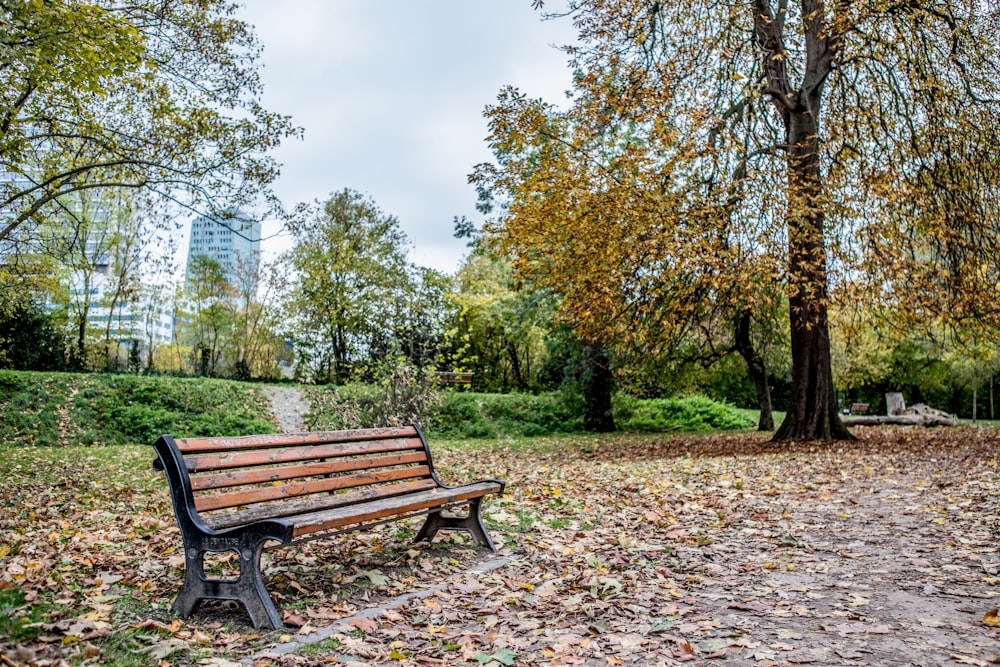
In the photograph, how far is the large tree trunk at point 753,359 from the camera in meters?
16.8

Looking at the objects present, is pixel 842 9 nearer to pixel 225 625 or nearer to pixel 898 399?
pixel 225 625

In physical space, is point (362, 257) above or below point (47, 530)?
above

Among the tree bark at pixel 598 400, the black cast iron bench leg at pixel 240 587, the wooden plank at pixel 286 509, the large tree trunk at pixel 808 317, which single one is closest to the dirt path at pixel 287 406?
the tree bark at pixel 598 400

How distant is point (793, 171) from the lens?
37.3 feet

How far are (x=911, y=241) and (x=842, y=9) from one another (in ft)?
12.1

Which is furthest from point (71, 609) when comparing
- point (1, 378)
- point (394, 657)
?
point (1, 378)

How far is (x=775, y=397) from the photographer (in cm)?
3603

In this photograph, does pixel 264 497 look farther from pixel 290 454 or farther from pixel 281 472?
pixel 290 454

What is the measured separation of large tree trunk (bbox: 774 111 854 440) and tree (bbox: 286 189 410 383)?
16.8 metres

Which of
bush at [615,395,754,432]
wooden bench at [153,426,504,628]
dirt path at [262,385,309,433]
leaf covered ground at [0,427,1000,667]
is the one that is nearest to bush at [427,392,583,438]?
bush at [615,395,754,432]

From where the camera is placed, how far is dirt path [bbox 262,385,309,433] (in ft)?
64.7

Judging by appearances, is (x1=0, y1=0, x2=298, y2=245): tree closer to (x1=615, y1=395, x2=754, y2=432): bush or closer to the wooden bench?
the wooden bench

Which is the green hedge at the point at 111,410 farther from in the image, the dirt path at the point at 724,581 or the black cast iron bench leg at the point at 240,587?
the black cast iron bench leg at the point at 240,587

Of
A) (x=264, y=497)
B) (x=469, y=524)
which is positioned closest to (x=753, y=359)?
(x=469, y=524)
